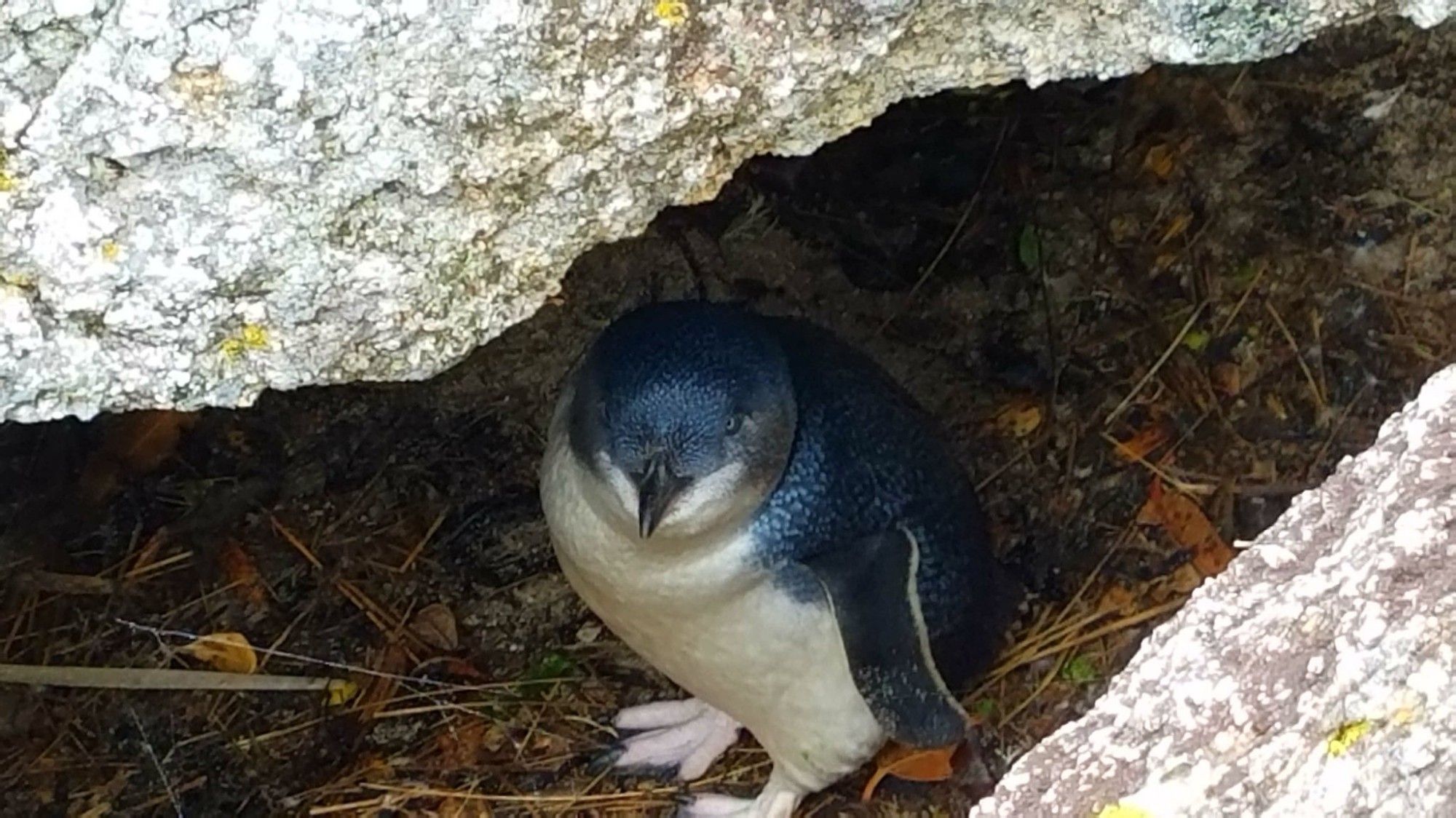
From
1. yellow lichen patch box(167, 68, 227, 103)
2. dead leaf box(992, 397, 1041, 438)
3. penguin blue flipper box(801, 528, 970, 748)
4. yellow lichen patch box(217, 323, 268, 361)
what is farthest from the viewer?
dead leaf box(992, 397, 1041, 438)

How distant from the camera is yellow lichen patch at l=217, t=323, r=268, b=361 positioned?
1534mm

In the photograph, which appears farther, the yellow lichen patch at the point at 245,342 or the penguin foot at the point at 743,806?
the penguin foot at the point at 743,806

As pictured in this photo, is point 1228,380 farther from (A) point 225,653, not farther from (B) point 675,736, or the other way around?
(A) point 225,653

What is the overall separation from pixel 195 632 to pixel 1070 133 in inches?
58.0

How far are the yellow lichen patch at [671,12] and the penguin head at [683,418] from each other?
0.64 meters

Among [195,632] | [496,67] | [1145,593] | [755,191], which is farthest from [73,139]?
[1145,593]

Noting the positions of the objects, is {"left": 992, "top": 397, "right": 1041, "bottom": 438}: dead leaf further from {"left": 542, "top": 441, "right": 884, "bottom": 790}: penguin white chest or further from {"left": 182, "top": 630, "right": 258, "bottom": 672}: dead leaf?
{"left": 182, "top": 630, "right": 258, "bottom": 672}: dead leaf

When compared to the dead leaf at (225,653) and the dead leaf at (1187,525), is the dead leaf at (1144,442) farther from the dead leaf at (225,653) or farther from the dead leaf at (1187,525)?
the dead leaf at (225,653)

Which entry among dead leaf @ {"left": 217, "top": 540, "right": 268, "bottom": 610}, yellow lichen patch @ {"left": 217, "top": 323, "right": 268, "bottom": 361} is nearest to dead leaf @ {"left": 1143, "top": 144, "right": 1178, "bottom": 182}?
dead leaf @ {"left": 217, "top": 540, "right": 268, "bottom": 610}

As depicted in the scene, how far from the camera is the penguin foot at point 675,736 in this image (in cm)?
256

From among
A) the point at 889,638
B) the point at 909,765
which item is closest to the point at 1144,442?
the point at 909,765

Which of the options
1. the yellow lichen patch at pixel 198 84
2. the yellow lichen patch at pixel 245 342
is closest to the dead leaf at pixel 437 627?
the yellow lichen patch at pixel 245 342

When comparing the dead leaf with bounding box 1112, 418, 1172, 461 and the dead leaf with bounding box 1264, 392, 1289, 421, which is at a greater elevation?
the dead leaf with bounding box 1264, 392, 1289, 421

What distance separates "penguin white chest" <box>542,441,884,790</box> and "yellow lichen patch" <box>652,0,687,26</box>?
32.4 inches
